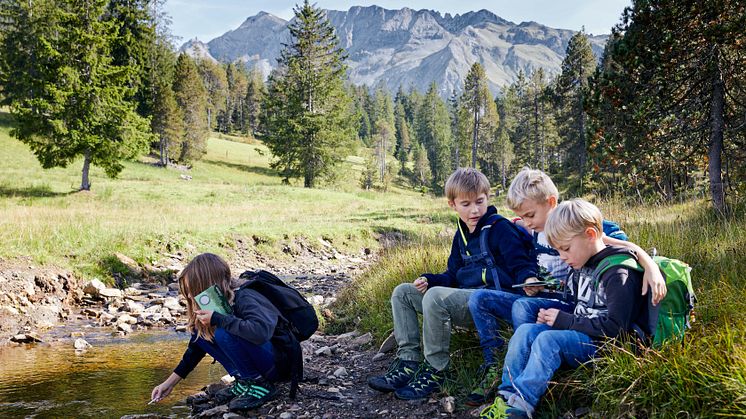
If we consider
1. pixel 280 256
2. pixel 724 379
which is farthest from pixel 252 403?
pixel 280 256

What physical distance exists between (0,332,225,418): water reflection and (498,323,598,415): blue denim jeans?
2.85 meters

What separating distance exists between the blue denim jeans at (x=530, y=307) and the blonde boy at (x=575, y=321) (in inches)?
10.3

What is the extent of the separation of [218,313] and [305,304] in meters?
0.85

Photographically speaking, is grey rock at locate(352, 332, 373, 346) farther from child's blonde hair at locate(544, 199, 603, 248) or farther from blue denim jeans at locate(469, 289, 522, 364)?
child's blonde hair at locate(544, 199, 603, 248)

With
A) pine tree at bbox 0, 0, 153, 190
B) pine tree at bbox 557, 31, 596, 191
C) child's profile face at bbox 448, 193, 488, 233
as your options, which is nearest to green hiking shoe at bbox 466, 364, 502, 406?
child's profile face at bbox 448, 193, 488, 233

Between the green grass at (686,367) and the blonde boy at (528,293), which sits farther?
the blonde boy at (528,293)

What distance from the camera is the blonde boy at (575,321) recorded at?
10.0ft

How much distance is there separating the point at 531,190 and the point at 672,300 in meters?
1.29

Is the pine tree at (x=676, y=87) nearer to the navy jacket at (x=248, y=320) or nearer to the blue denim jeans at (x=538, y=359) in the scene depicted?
the blue denim jeans at (x=538, y=359)

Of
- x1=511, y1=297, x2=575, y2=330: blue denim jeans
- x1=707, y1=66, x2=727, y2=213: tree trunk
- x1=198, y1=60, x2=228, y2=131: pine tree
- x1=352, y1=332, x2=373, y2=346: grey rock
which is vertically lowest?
x1=352, y1=332, x2=373, y2=346: grey rock

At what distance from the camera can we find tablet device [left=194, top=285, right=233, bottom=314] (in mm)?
3988

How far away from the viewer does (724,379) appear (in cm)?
251

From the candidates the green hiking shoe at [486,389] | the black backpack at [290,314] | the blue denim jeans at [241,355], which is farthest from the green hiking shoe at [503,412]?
the blue denim jeans at [241,355]

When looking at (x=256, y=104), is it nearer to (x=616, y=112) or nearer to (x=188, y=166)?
(x=188, y=166)
